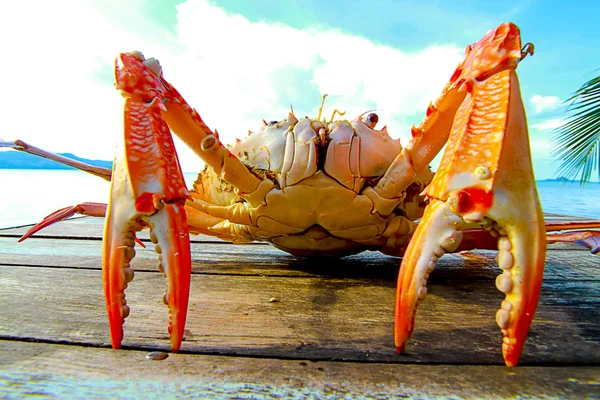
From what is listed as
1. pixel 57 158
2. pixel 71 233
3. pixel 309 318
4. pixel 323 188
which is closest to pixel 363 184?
pixel 323 188

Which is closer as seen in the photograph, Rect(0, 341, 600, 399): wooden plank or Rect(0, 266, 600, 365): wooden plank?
Rect(0, 341, 600, 399): wooden plank

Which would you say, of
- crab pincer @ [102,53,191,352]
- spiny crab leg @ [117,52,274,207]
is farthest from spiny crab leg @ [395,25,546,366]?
spiny crab leg @ [117,52,274,207]

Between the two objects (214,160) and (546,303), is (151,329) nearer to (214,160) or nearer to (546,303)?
(214,160)

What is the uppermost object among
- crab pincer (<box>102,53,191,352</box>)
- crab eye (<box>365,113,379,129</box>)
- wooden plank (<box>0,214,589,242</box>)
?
crab eye (<box>365,113,379,129</box>)

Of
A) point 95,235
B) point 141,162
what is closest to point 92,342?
point 141,162

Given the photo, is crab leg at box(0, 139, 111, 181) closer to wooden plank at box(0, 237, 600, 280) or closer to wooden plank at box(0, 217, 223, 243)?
wooden plank at box(0, 237, 600, 280)

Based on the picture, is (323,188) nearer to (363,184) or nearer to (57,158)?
(363,184)
